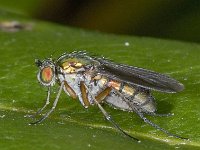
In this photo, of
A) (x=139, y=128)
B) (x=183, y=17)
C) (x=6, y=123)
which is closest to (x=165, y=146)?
(x=139, y=128)

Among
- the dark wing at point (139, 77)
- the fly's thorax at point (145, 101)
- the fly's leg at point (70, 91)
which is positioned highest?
the dark wing at point (139, 77)

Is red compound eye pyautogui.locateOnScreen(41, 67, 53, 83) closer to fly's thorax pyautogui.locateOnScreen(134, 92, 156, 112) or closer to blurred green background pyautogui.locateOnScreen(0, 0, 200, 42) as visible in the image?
fly's thorax pyautogui.locateOnScreen(134, 92, 156, 112)

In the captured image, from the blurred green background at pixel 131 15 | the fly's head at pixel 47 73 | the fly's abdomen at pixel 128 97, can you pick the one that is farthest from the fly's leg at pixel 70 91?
the blurred green background at pixel 131 15

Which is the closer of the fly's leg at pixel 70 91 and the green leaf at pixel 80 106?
the green leaf at pixel 80 106

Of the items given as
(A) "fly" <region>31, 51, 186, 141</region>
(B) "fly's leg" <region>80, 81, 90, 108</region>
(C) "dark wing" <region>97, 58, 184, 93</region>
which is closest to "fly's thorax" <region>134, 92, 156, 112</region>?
(A) "fly" <region>31, 51, 186, 141</region>

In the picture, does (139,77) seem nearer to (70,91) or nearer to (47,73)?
(70,91)

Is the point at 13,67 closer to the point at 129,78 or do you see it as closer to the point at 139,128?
the point at 129,78

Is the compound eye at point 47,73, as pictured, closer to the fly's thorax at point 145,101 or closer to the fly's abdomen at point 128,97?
the fly's abdomen at point 128,97
